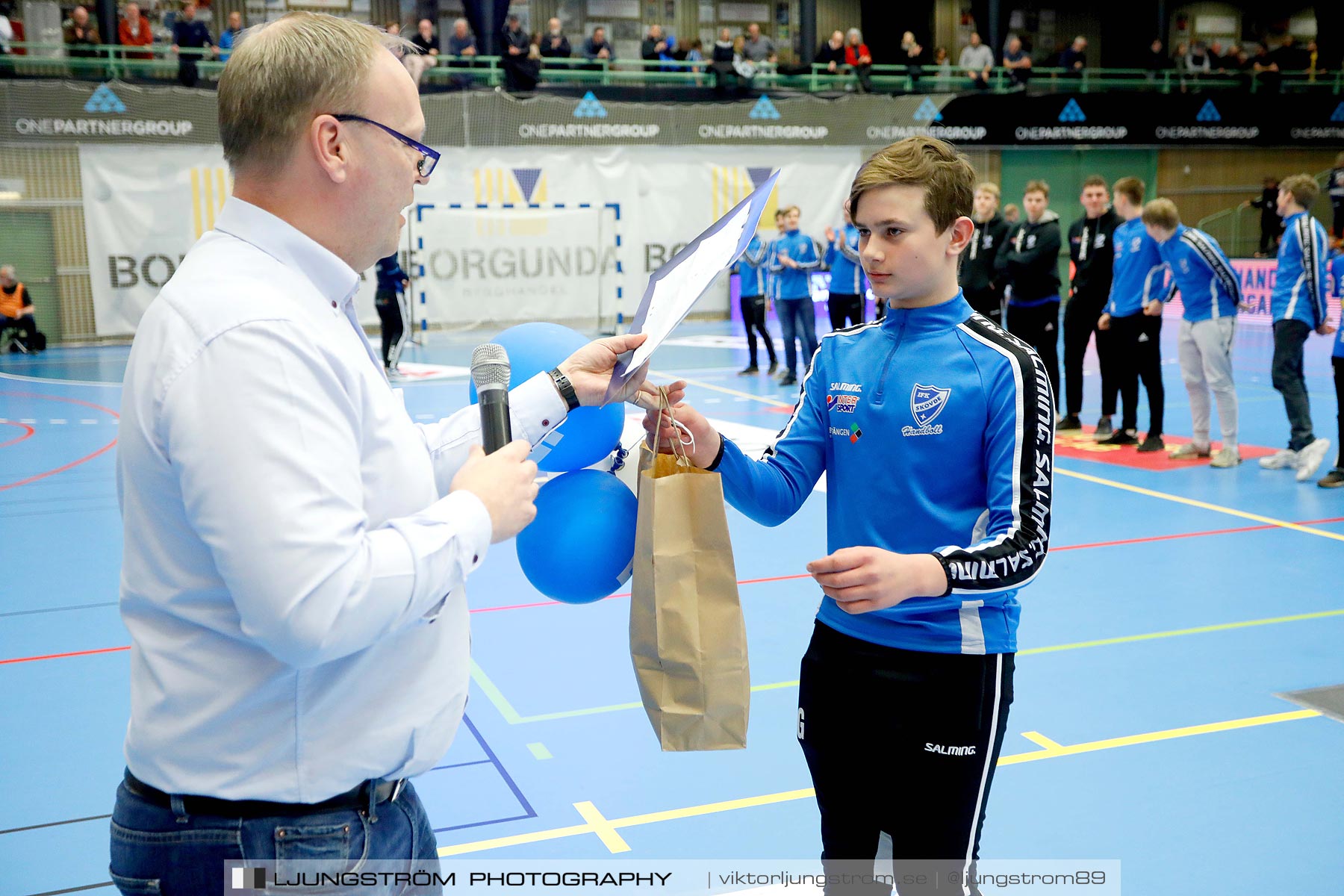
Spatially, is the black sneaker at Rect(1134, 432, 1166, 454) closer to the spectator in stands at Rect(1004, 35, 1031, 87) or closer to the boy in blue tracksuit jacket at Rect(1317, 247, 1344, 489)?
the boy in blue tracksuit jacket at Rect(1317, 247, 1344, 489)

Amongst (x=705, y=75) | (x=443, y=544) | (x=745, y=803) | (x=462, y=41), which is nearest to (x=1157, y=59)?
(x=705, y=75)

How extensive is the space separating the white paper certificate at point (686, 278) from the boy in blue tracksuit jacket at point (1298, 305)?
6.63 metres

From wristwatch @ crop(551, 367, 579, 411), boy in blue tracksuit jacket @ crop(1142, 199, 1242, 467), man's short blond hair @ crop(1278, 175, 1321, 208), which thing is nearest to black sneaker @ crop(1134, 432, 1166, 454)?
boy in blue tracksuit jacket @ crop(1142, 199, 1242, 467)

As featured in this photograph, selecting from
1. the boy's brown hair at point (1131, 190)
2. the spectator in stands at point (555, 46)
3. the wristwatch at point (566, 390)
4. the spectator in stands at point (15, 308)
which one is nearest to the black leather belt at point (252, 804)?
the wristwatch at point (566, 390)

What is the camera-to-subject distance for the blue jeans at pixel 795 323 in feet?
39.7

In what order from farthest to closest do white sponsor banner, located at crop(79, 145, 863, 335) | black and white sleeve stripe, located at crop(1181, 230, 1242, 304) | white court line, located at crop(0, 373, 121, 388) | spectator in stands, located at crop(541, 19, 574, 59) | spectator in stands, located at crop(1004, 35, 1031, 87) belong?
spectator in stands, located at crop(1004, 35, 1031, 87) → spectator in stands, located at crop(541, 19, 574, 59) → white sponsor banner, located at crop(79, 145, 863, 335) → white court line, located at crop(0, 373, 121, 388) → black and white sleeve stripe, located at crop(1181, 230, 1242, 304)

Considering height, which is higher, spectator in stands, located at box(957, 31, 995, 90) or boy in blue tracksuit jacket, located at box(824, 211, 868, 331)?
spectator in stands, located at box(957, 31, 995, 90)

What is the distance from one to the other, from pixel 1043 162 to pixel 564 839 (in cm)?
2275

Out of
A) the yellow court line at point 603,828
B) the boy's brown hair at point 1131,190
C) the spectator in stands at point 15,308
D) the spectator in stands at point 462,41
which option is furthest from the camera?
the spectator in stands at point 462,41

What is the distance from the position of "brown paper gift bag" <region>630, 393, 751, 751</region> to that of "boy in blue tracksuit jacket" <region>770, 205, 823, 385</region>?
10.0 metres

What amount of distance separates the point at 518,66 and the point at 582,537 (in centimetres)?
1873

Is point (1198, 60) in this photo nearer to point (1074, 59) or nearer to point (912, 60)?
point (1074, 59)

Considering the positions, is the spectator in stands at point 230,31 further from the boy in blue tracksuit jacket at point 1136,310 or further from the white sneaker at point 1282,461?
the white sneaker at point 1282,461

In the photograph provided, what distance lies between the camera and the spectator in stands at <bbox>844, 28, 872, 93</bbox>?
21.4m
